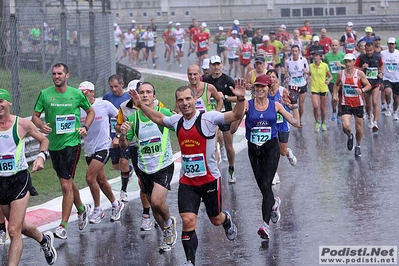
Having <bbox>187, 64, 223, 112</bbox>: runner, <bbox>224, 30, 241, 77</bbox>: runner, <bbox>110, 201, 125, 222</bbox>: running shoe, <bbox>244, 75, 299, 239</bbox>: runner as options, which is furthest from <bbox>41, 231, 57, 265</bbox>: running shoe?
<bbox>224, 30, 241, 77</bbox>: runner

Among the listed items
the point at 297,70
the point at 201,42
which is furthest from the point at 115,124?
the point at 201,42

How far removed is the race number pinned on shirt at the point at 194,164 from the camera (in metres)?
8.99

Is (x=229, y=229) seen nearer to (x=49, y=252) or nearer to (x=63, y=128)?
(x=49, y=252)

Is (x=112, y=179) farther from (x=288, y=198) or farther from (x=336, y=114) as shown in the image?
(x=336, y=114)

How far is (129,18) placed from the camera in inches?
2255

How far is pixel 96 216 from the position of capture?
11750mm

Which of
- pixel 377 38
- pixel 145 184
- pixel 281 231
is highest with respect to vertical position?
pixel 377 38

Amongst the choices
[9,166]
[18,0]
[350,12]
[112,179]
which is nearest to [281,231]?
[9,166]

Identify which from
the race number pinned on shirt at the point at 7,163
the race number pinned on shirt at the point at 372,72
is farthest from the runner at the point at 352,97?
the race number pinned on shirt at the point at 7,163

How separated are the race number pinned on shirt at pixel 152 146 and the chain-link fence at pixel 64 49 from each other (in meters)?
6.60

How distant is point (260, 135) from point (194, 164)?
1960 millimetres

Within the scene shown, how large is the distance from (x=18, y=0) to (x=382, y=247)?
19277 millimetres

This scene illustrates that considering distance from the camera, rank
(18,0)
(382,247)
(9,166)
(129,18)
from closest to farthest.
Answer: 1. (9,166)
2. (382,247)
3. (18,0)
4. (129,18)

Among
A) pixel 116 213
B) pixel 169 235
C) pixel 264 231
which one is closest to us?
pixel 169 235
